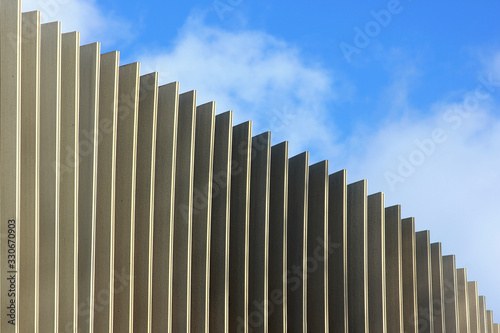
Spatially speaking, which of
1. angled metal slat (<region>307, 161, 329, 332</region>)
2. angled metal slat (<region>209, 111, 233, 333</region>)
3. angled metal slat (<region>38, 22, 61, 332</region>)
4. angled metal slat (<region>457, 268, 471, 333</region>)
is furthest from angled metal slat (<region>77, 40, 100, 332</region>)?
angled metal slat (<region>457, 268, 471, 333</region>)

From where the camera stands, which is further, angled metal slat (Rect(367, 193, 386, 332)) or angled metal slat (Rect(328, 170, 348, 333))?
angled metal slat (Rect(367, 193, 386, 332))

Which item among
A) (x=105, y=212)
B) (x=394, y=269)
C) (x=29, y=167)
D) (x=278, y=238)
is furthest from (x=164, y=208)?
(x=394, y=269)

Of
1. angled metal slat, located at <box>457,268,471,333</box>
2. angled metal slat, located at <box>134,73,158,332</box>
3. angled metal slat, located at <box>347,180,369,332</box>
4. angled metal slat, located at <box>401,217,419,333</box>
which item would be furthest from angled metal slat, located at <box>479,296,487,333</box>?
angled metal slat, located at <box>134,73,158,332</box>

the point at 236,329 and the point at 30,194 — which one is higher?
the point at 30,194

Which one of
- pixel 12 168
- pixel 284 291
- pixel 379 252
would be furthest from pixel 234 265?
pixel 12 168

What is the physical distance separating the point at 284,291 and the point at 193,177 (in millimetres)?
1779

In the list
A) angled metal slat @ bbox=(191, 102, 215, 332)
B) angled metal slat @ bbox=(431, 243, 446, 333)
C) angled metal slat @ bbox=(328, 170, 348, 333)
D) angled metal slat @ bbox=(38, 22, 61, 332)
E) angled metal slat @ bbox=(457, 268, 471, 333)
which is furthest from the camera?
angled metal slat @ bbox=(457, 268, 471, 333)

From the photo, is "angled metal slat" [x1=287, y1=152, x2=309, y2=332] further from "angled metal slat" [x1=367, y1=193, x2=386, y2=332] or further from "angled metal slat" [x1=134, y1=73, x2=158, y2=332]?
"angled metal slat" [x1=134, y1=73, x2=158, y2=332]

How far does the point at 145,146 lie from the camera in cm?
731

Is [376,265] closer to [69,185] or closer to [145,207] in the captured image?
[145,207]

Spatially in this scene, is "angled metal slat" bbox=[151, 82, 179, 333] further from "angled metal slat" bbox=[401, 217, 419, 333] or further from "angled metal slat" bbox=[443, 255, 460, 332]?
"angled metal slat" bbox=[443, 255, 460, 332]

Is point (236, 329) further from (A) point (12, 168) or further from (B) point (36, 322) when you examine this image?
(A) point (12, 168)

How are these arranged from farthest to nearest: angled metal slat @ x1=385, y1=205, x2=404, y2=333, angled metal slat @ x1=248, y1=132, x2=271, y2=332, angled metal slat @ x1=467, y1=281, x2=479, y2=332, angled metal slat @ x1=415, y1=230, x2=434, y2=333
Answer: angled metal slat @ x1=467, y1=281, x2=479, y2=332, angled metal slat @ x1=415, y1=230, x2=434, y2=333, angled metal slat @ x1=385, y1=205, x2=404, y2=333, angled metal slat @ x1=248, y1=132, x2=271, y2=332

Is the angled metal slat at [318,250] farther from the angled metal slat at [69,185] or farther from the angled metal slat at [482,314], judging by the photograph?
the angled metal slat at [482,314]
